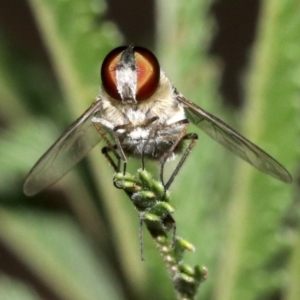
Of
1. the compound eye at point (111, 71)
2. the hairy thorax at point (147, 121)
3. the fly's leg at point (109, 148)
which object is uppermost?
the compound eye at point (111, 71)

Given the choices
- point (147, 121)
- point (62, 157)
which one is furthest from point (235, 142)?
point (62, 157)

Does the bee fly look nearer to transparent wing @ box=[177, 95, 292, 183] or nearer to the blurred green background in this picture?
transparent wing @ box=[177, 95, 292, 183]

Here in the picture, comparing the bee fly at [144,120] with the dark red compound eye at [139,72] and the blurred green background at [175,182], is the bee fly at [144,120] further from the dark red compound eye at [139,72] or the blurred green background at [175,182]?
the blurred green background at [175,182]

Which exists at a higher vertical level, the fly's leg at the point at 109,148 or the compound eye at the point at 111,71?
the compound eye at the point at 111,71

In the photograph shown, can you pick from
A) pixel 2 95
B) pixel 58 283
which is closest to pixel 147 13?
pixel 2 95

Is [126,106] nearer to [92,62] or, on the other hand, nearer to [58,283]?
[92,62]

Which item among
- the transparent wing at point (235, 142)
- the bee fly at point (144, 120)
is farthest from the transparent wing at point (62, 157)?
the transparent wing at point (235, 142)

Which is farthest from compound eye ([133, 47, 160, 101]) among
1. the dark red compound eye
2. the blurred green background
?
the blurred green background

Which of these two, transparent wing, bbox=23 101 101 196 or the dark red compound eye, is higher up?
the dark red compound eye

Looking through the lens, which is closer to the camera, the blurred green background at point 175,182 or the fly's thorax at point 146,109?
the fly's thorax at point 146,109
